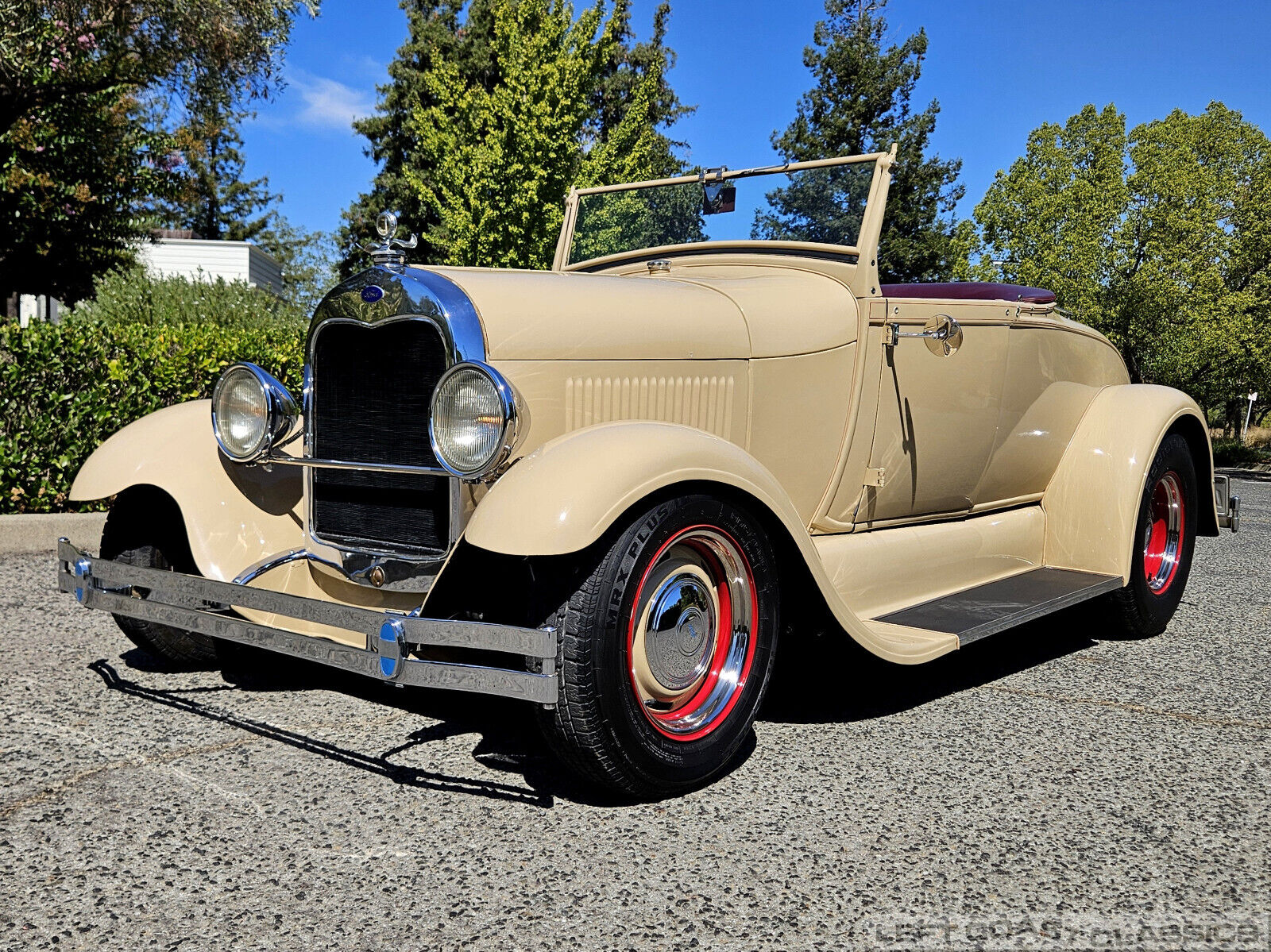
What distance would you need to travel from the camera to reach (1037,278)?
22.4 meters

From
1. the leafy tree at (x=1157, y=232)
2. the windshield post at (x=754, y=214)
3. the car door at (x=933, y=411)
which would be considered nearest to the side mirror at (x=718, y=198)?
the windshield post at (x=754, y=214)

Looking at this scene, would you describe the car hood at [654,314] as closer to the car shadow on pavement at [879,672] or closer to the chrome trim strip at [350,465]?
the chrome trim strip at [350,465]

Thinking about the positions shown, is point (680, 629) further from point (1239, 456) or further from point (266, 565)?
point (1239, 456)

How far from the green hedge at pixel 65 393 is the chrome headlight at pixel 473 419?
470 centimetres

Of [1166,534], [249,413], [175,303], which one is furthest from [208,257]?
[1166,534]

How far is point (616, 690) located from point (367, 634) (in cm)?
62

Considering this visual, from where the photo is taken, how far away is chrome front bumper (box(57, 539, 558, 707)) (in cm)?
237

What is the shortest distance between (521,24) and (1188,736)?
14471 millimetres

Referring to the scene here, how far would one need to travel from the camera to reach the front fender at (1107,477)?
442 cm

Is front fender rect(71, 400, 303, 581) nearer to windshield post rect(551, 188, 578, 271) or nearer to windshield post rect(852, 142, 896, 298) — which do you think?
windshield post rect(551, 188, 578, 271)

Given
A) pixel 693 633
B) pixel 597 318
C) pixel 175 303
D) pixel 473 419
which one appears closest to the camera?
pixel 473 419

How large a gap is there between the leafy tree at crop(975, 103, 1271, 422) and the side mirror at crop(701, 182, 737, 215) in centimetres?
1971

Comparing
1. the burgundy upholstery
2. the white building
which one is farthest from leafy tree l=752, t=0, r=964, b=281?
the burgundy upholstery

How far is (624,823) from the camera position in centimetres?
257
